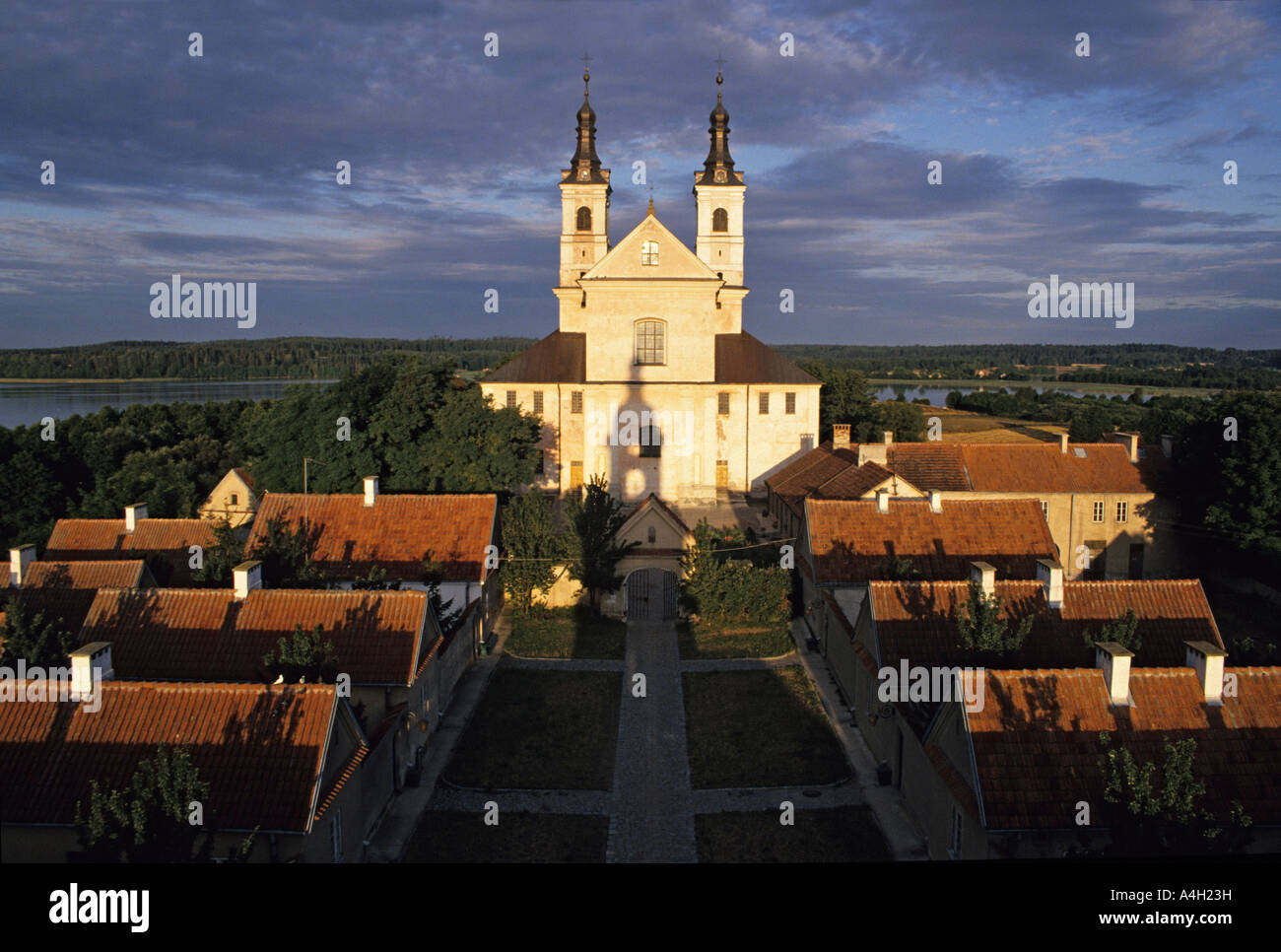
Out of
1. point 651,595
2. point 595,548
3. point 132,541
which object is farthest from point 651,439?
point 132,541

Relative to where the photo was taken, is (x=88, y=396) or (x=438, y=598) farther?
(x=88, y=396)

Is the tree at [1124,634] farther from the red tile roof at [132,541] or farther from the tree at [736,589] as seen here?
the red tile roof at [132,541]

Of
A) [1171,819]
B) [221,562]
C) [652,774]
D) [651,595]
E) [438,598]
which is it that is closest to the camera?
[1171,819]

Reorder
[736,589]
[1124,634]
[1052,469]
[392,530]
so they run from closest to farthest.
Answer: [1124,634], [392,530], [736,589], [1052,469]

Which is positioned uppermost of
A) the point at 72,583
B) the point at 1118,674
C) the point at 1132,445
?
the point at 1132,445

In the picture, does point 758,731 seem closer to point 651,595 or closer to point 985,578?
point 985,578

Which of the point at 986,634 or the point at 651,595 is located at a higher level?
the point at 986,634

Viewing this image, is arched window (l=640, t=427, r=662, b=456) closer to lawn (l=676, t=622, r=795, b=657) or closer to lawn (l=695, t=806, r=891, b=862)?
lawn (l=676, t=622, r=795, b=657)
